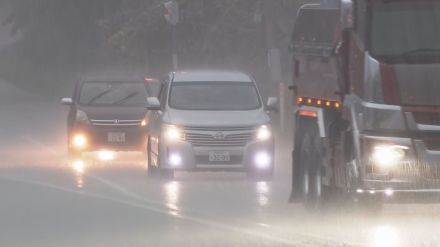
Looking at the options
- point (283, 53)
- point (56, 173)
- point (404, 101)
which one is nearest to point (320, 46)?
point (404, 101)

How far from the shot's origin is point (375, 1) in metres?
14.8

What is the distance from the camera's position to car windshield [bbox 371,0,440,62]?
14.7 m

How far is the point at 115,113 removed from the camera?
27344 millimetres

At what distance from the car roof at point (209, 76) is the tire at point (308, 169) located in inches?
244

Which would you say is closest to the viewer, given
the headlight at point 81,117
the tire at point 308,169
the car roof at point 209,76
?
the tire at point 308,169

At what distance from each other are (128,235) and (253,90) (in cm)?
926

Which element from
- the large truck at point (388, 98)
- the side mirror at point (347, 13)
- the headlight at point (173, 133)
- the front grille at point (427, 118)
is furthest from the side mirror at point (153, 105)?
the front grille at point (427, 118)

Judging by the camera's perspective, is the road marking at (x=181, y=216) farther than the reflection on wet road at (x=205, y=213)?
No

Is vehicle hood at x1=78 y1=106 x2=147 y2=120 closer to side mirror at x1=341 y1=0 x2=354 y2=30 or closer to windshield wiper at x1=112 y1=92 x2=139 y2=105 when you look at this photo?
windshield wiper at x1=112 y1=92 x2=139 y2=105

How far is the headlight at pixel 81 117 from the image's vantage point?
27.5m

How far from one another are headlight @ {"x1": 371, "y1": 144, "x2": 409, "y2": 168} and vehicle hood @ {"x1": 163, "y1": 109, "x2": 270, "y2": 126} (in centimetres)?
747

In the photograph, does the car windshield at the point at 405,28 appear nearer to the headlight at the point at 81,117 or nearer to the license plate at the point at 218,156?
the license plate at the point at 218,156

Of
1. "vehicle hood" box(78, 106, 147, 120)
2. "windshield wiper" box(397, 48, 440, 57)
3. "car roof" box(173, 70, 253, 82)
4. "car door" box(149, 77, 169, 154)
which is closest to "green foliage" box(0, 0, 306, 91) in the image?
"vehicle hood" box(78, 106, 147, 120)

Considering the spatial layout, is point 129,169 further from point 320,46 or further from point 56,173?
point 320,46
